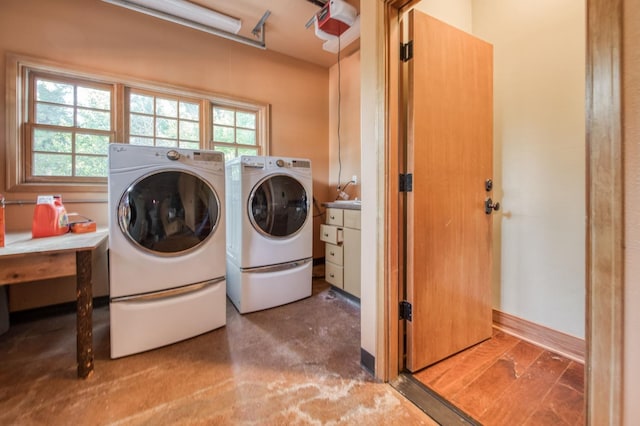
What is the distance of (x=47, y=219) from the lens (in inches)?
60.6

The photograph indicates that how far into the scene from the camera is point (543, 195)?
1.65 meters

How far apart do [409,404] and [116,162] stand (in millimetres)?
1979

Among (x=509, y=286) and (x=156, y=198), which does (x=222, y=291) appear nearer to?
(x=156, y=198)

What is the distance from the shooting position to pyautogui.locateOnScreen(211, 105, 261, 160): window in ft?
9.29

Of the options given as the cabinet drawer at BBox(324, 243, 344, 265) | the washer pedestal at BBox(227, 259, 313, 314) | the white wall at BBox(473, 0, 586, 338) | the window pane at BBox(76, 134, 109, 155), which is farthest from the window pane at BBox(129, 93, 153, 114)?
the white wall at BBox(473, 0, 586, 338)

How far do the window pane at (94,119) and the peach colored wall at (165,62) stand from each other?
0.35m

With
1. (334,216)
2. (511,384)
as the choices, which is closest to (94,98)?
(334,216)

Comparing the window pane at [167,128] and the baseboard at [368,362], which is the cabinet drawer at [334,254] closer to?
the baseboard at [368,362]

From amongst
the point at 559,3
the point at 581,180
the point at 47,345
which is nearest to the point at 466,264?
the point at 581,180

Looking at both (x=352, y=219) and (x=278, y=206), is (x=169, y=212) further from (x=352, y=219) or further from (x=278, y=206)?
(x=352, y=219)

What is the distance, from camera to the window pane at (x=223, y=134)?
2827 mm

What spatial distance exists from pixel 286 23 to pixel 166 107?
1.43 metres

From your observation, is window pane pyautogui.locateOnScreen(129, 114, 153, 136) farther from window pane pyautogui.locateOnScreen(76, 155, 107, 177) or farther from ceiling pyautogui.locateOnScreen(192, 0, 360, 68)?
ceiling pyautogui.locateOnScreen(192, 0, 360, 68)

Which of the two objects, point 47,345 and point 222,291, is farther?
point 222,291
